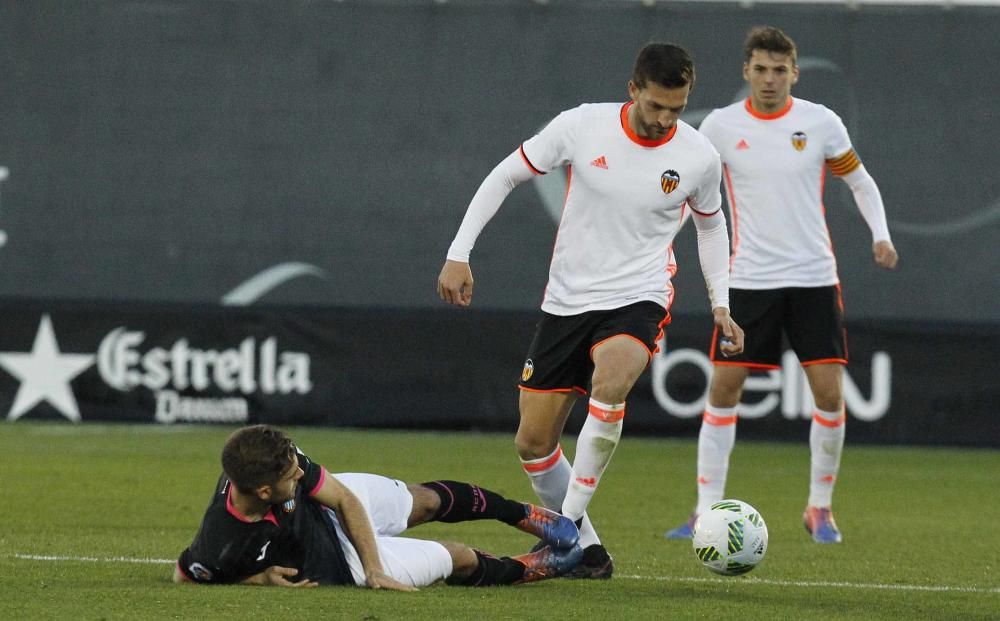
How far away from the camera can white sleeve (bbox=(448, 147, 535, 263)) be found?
20.9ft

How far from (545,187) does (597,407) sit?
8.32m

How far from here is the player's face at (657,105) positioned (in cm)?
622

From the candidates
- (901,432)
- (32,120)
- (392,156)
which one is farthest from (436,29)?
(901,432)

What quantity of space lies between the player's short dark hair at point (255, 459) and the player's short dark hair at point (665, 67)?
192 centimetres

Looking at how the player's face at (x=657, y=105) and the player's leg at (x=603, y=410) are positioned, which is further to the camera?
the player's leg at (x=603, y=410)

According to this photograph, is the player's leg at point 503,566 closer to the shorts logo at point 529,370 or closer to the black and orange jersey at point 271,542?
the black and orange jersey at point 271,542

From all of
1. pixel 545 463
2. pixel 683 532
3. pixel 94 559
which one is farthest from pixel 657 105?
pixel 94 559

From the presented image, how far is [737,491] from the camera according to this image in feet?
34.8

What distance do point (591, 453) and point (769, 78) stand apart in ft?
7.71

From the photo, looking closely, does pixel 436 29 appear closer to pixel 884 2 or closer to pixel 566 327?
pixel 884 2

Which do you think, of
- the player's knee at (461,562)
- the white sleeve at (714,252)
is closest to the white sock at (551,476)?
the player's knee at (461,562)

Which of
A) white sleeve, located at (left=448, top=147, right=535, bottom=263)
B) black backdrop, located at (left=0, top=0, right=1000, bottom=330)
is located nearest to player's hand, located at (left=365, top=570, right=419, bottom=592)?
white sleeve, located at (left=448, top=147, right=535, bottom=263)

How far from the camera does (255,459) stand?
17.9ft

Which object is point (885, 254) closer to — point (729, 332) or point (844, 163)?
point (844, 163)
